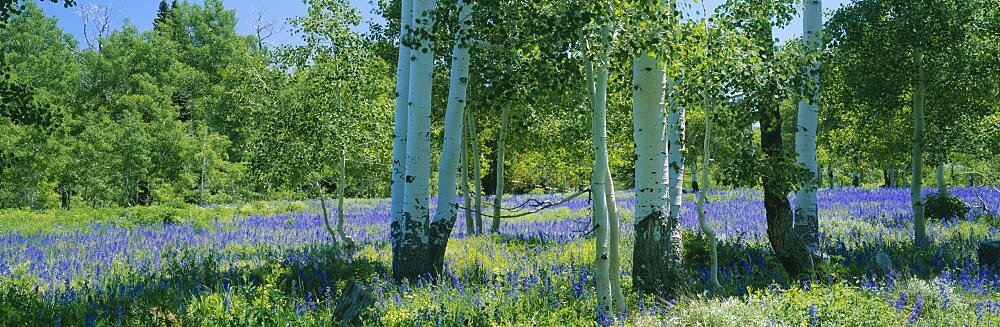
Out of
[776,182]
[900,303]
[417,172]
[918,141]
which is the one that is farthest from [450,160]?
[918,141]

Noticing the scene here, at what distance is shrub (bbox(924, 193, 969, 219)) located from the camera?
43.0 ft

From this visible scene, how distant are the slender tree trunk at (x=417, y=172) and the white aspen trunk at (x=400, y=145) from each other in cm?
12

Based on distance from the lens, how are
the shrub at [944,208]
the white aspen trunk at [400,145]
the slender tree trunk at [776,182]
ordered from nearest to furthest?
the slender tree trunk at [776,182]
the white aspen trunk at [400,145]
the shrub at [944,208]

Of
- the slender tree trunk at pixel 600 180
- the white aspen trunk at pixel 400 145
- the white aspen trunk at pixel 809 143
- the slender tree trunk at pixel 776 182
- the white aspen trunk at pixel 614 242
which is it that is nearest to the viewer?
the slender tree trunk at pixel 600 180

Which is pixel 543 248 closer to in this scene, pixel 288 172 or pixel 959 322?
pixel 288 172

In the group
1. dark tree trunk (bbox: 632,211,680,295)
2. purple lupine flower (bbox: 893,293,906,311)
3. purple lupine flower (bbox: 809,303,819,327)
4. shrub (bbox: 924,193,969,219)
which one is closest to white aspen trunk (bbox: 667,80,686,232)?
dark tree trunk (bbox: 632,211,680,295)

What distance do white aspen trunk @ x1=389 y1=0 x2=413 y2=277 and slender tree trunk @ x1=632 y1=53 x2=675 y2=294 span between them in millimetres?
2672

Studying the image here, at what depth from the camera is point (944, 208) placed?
43.4 ft

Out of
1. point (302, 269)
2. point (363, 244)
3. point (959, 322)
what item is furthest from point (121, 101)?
point (959, 322)

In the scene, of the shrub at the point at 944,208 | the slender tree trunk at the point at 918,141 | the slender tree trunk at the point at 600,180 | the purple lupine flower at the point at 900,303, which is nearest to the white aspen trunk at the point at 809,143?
the purple lupine flower at the point at 900,303

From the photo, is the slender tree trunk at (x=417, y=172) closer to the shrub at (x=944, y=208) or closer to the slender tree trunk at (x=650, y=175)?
the slender tree trunk at (x=650, y=175)

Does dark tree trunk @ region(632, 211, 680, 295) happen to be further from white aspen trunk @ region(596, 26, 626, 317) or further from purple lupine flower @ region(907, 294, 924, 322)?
purple lupine flower @ region(907, 294, 924, 322)

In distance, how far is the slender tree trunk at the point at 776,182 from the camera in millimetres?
5555

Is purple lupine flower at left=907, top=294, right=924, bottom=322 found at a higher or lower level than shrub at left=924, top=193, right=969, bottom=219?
lower
